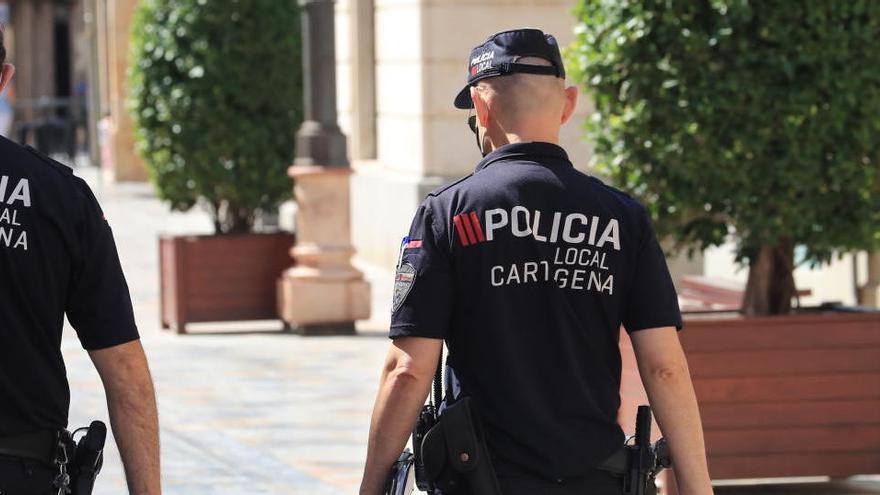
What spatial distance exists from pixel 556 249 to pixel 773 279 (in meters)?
3.57

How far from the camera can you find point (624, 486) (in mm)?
3406

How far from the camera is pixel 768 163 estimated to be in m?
6.33

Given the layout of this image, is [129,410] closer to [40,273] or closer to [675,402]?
[40,273]

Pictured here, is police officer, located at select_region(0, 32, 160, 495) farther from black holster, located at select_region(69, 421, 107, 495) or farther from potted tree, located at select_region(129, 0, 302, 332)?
potted tree, located at select_region(129, 0, 302, 332)

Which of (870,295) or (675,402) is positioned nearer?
(675,402)

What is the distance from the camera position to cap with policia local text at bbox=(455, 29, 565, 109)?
3455 mm

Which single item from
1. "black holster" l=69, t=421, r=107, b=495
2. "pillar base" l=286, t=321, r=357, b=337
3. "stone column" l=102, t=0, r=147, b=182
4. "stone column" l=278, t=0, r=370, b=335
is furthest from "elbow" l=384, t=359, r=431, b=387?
"stone column" l=102, t=0, r=147, b=182

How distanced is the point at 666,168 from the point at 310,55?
199 inches

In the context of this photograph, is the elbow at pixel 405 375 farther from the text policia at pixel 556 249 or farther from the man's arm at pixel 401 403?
the text policia at pixel 556 249

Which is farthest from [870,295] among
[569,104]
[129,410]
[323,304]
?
[129,410]

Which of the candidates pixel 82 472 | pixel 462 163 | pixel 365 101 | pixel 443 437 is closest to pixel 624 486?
pixel 443 437

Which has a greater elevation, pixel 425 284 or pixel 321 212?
pixel 425 284

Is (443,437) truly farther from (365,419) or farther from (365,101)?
(365,101)

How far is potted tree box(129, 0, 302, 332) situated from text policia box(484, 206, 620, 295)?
8.45 metres
